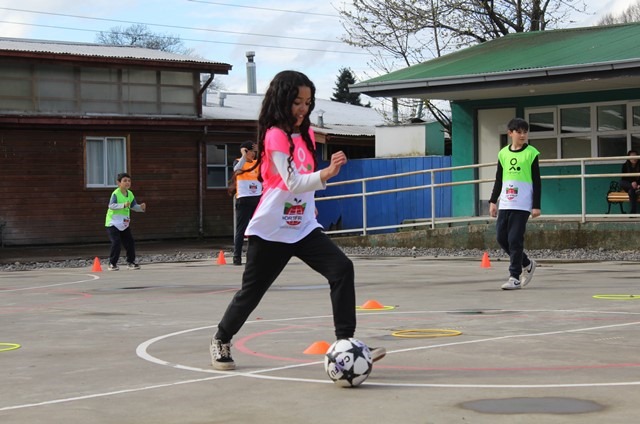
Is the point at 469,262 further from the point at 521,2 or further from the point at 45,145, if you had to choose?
the point at 521,2

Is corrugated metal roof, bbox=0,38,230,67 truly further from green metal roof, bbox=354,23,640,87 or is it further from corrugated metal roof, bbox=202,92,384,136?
green metal roof, bbox=354,23,640,87

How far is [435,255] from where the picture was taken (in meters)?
20.9

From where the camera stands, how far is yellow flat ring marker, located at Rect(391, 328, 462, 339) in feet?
28.5

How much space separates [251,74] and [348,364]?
47.6 m

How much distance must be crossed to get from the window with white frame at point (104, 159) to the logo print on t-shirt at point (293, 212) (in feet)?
91.4

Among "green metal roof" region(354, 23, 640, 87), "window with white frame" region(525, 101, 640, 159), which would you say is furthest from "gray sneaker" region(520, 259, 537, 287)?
"window with white frame" region(525, 101, 640, 159)

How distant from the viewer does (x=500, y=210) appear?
42.5ft

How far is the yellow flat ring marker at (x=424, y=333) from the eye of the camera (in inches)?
342

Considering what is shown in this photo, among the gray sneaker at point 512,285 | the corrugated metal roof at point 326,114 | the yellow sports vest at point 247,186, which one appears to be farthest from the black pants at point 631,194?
the corrugated metal roof at point 326,114

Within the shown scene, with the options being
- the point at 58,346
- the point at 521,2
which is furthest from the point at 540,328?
the point at 521,2

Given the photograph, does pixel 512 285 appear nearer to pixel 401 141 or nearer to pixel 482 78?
pixel 482 78

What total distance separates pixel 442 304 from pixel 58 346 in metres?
4.15

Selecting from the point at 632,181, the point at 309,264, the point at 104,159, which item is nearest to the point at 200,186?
the point at 104,159

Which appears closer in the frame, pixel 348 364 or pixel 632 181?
pixel 348 364
